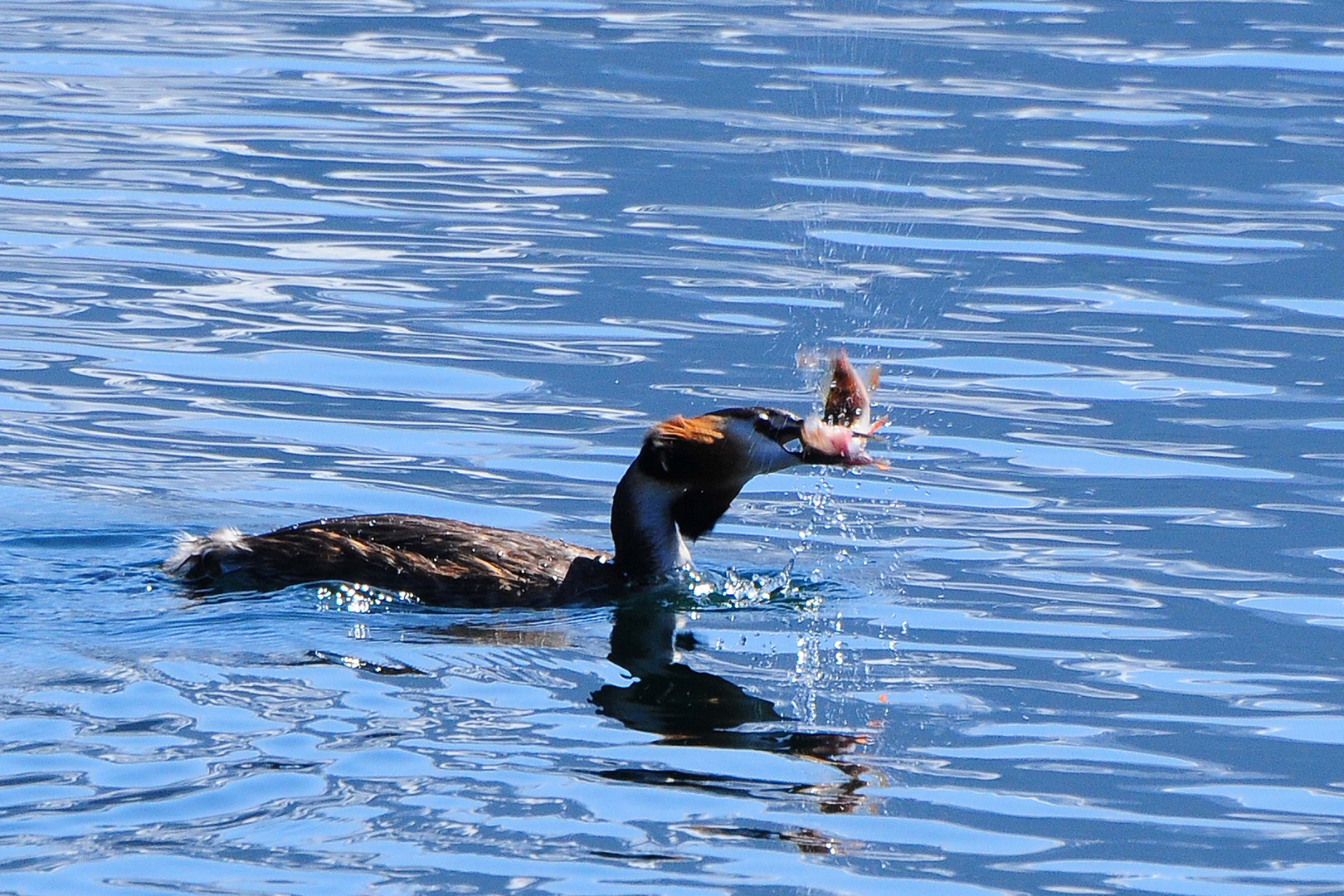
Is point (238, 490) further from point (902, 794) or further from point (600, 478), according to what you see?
point (902, 794)

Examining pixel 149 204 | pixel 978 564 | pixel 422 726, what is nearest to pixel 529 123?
pixel 149 204

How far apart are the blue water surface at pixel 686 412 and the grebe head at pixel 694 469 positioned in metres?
0.23

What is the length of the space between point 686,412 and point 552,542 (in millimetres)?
2477

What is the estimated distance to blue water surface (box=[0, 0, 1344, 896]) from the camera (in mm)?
6414

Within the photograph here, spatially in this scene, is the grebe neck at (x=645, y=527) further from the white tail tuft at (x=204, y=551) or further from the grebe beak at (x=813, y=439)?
the white tail tuft at (x=204, y=551)

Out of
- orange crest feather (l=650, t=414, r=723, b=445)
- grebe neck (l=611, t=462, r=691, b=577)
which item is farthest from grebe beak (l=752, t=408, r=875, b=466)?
grebe neck (l=611, t=462, r=691, b=577)

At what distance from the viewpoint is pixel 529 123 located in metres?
19.0

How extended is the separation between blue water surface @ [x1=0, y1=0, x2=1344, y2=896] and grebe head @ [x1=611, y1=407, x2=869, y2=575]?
0.77 ft

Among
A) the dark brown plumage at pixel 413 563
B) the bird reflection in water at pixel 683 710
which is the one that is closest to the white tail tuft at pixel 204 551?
the dark brown plumage at pixel 413 563

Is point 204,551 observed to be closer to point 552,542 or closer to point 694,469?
point 552,542

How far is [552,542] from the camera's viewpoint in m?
9.05

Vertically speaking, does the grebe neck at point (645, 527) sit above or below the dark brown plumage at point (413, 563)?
above

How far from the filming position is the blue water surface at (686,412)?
6.41 m

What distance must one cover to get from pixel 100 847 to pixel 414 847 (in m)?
0.84
